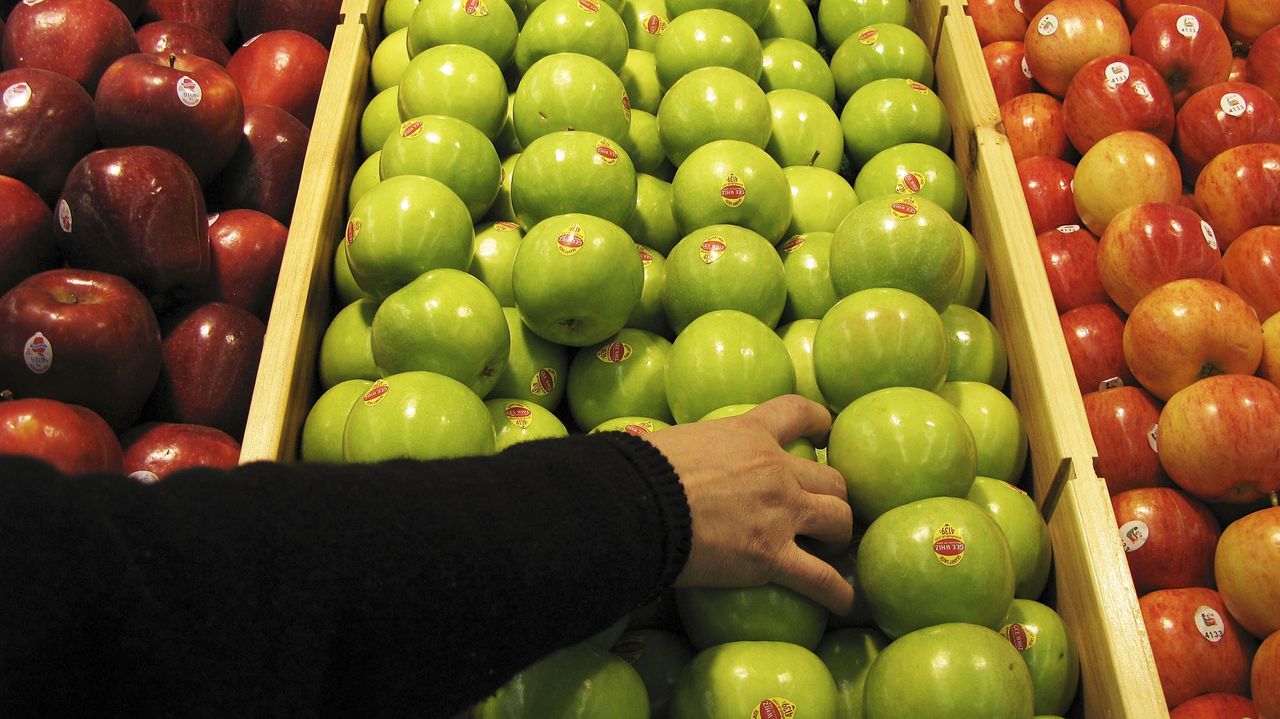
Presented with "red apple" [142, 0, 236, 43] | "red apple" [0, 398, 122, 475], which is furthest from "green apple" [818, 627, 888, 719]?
"red apple" [142, 0, 236, 43]

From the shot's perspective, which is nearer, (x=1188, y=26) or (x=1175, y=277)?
(x=1175, y=277)

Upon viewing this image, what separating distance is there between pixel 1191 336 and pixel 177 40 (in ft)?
7.61

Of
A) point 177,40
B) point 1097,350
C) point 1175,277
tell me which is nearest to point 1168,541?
point 1097,350

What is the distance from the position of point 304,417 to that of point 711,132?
93 centimetres

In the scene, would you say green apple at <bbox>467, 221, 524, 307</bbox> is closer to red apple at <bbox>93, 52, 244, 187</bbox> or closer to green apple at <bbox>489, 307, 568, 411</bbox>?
green apple at <bbox>489, 307, 568, 411</bbox>

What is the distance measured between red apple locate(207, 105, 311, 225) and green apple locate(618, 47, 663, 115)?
713 millimetres

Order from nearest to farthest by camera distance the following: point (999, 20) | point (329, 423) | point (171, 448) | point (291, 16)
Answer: point (329, 423) → point (171, 448) → point (291, 16) → point (999, 20)

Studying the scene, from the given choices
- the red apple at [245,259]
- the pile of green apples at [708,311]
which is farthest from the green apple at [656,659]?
the red apple at [245,259]

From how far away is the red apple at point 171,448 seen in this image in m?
1.69

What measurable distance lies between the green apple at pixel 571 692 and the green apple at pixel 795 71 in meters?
1.50

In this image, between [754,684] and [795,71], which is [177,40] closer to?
[795,71]

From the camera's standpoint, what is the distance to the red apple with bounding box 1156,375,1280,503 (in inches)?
73.0

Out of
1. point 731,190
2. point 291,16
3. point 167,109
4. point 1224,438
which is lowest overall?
point 1224,438

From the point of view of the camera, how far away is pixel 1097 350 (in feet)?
7.16
